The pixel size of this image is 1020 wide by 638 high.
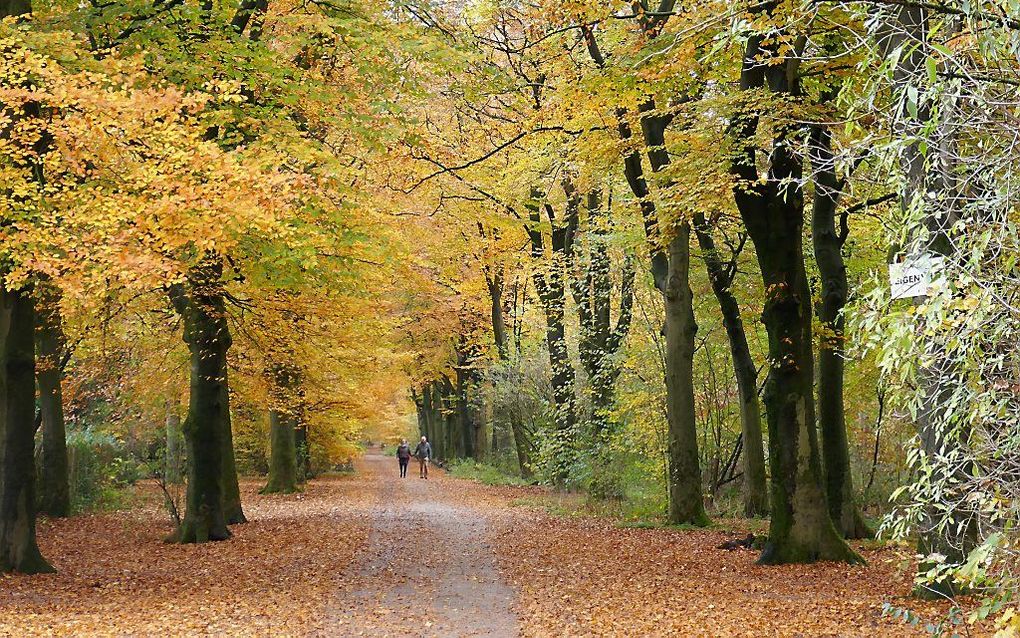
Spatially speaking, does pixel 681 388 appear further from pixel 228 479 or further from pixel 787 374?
pixel 228 479

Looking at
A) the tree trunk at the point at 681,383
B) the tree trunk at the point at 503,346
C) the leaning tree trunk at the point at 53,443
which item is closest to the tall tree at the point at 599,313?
the tree trunk at the point at 681,383

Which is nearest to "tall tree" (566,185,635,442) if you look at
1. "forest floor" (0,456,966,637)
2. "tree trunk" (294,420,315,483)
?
"forest floor" (0,456,966,637)

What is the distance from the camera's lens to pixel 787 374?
1170 centimetres

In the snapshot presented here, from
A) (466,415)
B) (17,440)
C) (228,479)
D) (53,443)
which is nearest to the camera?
(17,440)

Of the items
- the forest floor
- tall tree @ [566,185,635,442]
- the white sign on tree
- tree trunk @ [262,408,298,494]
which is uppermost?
tall tree @ [566,185,635,442]

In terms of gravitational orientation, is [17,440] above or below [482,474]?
above

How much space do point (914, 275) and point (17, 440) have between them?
1113 centimetres

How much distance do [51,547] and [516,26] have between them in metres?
13.5

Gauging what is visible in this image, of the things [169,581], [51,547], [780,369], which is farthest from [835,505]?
[51,547]

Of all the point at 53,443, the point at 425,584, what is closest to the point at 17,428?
the point at 425,584

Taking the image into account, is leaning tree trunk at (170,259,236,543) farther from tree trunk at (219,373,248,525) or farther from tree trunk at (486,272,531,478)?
tree trunk at (486,272,531,478)

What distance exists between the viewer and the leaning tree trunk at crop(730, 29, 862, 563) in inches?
455

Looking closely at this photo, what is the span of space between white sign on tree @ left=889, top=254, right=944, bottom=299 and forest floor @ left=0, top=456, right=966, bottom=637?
1649mm

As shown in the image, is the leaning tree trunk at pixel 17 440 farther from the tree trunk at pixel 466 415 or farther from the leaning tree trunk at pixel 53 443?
the tree trunk at pixel 466 415
